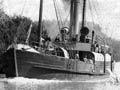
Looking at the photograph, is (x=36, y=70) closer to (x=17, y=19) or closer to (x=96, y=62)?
(x=96, y=62)

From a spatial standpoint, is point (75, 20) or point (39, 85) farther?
point (75, 20)

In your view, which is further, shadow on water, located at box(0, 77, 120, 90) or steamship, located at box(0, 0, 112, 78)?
steamship, located at box(0, 0, 112, 78)

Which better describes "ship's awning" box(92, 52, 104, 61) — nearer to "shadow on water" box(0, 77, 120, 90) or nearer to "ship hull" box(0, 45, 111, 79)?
"shadow on water" box(0, 77, 120, 90)

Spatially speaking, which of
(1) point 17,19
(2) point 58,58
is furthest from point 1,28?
(2) point 58,58

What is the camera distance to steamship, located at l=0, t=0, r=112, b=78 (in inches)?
1115

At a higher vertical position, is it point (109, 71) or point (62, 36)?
point (62, 36)

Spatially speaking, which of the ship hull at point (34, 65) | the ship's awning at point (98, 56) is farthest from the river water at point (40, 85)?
the ship's awning at point (98, 56)

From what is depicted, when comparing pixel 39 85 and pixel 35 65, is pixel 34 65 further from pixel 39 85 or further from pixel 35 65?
pixel 39 85

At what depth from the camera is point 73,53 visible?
34719mm

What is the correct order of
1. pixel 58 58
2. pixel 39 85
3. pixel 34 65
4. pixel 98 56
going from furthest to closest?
pixel 98 56 → pixel 58 58 → pixel 34 65 → pixel 39 85

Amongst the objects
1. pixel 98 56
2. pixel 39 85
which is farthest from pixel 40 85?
pixel 98 56

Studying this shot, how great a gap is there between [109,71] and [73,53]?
853cm

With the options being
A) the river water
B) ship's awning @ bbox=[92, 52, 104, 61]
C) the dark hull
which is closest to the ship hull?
the dark hull

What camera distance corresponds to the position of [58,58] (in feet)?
96.8
